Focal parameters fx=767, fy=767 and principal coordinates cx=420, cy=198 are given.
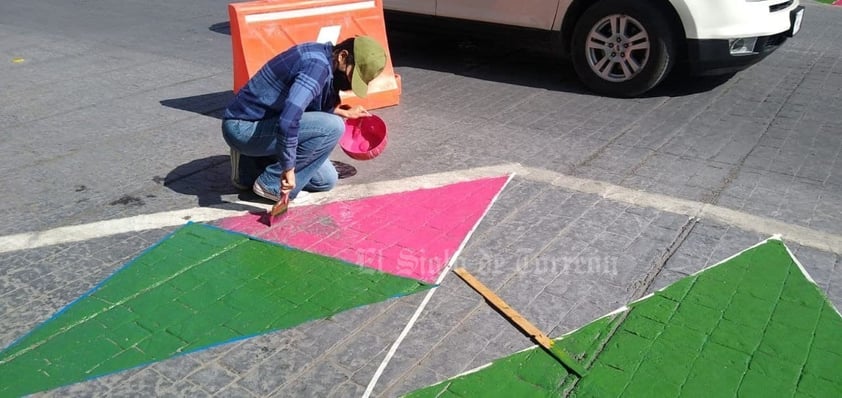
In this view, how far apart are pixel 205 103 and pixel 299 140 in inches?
109

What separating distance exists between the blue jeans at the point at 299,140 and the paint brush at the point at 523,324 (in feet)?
3.94

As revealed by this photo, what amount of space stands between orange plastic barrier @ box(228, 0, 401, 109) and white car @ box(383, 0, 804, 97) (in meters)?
1.44

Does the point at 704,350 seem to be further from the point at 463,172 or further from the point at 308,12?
the point at 308,12

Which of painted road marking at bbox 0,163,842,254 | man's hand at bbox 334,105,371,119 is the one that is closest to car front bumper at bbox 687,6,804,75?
painted road marking at bbox 0,163,842,254

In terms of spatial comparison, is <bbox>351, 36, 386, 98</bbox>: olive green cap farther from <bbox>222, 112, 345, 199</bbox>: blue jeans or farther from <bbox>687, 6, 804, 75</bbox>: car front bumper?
<bbox>687, 6, 804, 75</bbox>: car front bumper

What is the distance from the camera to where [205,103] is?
6977 mm

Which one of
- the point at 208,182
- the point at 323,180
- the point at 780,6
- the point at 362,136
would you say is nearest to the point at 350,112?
the point at 362,136

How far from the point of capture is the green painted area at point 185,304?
330 cm

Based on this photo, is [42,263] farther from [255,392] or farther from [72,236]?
[255,392]

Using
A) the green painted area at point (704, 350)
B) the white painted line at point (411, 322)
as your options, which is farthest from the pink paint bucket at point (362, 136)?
the green painted area at point (704, 350)

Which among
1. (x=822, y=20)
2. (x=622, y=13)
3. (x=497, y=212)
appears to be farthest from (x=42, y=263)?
(x=822, y=20)

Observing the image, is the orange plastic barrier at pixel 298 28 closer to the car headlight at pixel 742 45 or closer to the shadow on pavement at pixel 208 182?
the shadow on pavement at pixel 208 182

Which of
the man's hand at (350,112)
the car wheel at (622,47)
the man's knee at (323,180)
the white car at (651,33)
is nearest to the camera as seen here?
the man's hand at (350,112)

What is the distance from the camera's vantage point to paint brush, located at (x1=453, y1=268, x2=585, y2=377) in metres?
3.27
